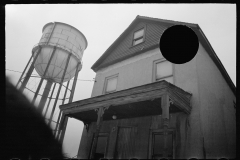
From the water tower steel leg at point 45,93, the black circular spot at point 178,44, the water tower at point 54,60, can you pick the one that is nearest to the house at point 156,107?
the black circular spot at point 178,44

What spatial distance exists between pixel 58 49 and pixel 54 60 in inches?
48.2

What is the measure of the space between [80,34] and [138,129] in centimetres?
1551

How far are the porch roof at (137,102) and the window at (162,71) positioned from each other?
2.04m

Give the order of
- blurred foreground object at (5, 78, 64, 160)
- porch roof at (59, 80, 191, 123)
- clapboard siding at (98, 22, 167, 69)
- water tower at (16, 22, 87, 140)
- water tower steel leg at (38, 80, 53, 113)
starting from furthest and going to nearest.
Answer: water tower steel leg at (38, 80, 53, 113) → water tower at (16, 22, 87, 140) → blurred foreground object at (5, 78, 64, 160) → clapboard siding at (98, 22, 167, 69) → porch roof at (59, 80, 191, 123)

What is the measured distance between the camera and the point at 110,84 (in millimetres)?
13062

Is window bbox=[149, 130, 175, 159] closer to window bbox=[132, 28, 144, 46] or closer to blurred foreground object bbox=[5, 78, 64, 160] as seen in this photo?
window bbox=[132, 28, 144, 46]

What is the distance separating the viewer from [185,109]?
7648 millimetres

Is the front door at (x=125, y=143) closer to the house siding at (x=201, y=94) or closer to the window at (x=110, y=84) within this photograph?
the house siding at (x=201, y=94)

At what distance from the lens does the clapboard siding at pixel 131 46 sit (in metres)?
11.9

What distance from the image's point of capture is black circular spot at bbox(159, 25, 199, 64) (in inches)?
86.4

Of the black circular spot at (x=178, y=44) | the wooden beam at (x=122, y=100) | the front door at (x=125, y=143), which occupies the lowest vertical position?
the front door at (x=125, y=143)

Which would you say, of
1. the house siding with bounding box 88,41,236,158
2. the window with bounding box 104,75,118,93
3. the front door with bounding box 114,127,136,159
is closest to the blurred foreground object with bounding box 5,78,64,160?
the window with bounding box 104,75,118,93

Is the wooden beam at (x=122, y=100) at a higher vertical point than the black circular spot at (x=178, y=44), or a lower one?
higher

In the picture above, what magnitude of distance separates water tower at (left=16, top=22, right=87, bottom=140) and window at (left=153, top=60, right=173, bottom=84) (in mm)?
9520
